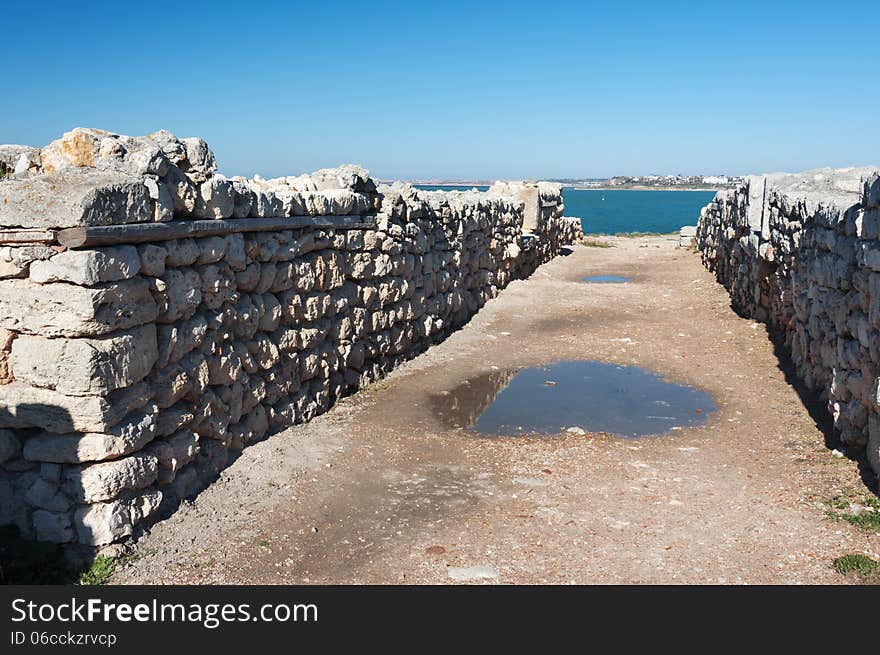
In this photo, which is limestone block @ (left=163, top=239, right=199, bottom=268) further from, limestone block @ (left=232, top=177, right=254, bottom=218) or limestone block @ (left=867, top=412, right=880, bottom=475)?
A: limestone block @ (left=867, top=412, right=880, bottom=475)

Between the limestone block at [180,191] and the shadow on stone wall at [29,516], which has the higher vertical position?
the limestone block at [180,191]

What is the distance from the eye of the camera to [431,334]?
10.9 m

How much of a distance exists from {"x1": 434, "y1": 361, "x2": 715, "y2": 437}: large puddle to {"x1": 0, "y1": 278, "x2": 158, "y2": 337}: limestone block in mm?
Answer: 3939

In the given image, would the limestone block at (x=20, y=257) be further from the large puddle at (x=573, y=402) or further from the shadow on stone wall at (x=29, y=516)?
the large puddle at (x=573, y=402)

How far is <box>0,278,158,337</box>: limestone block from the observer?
15.2 feet

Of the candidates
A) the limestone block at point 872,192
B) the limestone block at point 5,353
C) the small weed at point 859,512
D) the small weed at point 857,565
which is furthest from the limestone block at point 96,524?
the limestone block at point 872,192

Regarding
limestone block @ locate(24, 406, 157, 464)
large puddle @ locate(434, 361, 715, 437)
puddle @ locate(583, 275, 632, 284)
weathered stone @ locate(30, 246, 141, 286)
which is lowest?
large puddle @ locate(434, 361, 715, 437)

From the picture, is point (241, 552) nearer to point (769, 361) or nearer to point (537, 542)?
point (537, 542)

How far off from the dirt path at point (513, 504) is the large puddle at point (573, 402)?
28 cm

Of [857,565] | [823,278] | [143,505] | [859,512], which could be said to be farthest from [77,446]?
[823,278]

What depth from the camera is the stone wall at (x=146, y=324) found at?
4.69m

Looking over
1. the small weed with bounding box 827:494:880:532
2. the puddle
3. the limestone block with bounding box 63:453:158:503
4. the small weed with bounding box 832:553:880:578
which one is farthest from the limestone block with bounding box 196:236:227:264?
the puddle

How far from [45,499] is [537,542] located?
10.8 ft

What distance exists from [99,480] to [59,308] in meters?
Result: 1.14
